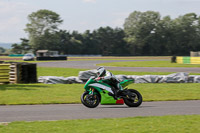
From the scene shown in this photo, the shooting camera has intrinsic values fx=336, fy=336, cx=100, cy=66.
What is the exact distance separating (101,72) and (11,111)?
295 cm

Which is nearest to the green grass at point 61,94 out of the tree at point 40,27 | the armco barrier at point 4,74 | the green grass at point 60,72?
the armco barrier at point 4,74

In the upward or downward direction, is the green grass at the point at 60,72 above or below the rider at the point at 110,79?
below

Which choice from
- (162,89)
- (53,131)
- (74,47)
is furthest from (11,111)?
(74,47)

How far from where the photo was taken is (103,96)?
34.7 feet

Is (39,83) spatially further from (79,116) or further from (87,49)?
(87,49)

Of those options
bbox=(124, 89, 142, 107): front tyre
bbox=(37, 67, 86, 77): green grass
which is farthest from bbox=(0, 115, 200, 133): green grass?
bbox=(37, 67, 86, 77): green grass

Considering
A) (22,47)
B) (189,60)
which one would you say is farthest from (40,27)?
(189,60)

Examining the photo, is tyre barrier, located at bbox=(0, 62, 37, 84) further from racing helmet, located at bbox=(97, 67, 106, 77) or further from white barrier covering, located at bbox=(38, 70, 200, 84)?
racing helmet, located at bbox=(97, 67, 106, 77)

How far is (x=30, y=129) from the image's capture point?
705cm

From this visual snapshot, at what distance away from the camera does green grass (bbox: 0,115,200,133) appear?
22.5 feet

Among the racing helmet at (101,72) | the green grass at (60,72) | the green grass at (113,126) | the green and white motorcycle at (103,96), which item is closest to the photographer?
the green grass at (113,126)

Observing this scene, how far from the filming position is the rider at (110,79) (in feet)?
34.3

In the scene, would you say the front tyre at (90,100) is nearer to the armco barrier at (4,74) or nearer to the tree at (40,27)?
the armco barrier at (4,74)

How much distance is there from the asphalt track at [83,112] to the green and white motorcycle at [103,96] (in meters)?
0.19
